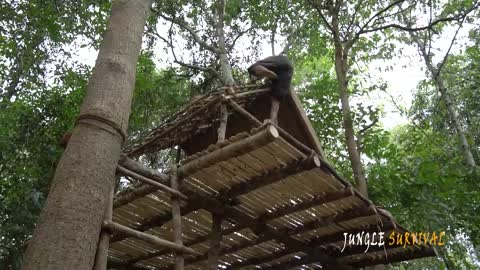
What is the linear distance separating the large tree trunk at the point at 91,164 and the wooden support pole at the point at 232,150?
1072mm

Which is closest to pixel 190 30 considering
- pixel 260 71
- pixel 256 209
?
pixel 260 71

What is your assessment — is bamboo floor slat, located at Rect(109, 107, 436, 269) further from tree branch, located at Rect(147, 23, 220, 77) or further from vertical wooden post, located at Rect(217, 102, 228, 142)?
tree branch, located at Rect(147, 23, 220, 77)

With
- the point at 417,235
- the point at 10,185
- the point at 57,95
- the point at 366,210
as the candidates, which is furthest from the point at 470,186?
the point at 10,185

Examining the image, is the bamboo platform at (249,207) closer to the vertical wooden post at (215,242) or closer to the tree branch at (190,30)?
the vertical wooden post at (215,242)

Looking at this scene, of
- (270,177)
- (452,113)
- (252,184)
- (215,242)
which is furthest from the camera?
(452,113)

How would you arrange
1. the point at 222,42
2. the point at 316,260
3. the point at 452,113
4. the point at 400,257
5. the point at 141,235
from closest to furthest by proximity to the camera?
the point at 141,235
the point at 400,257
the point at 316,260
the point at 452,113
the point at 222,42

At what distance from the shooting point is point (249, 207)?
4.25 metres

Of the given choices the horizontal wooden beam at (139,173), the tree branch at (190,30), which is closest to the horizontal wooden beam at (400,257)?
the horizontal wooden beam at (139,173)

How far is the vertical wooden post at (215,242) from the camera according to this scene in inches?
156

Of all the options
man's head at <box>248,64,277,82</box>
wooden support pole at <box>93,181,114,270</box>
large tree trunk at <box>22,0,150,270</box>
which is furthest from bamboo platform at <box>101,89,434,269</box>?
large tree trunk at <box>22,0,150,270</box>

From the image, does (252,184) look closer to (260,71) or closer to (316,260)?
(260,71)

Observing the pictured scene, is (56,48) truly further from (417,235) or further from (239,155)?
(417,235)

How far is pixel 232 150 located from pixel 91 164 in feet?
4.74

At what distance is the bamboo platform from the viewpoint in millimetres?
3375
